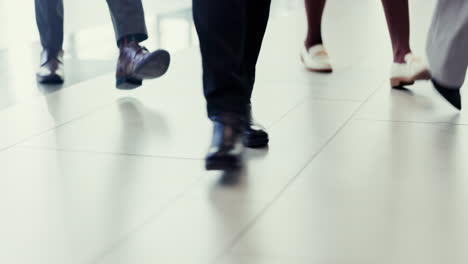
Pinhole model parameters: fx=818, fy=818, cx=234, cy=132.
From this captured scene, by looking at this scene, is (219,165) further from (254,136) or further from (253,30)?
(253,30)

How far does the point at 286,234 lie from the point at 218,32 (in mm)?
486

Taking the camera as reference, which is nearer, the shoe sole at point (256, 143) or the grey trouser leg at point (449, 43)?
the shoe sole at point (256, 143)

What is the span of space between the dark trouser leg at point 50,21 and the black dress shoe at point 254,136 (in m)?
1.08

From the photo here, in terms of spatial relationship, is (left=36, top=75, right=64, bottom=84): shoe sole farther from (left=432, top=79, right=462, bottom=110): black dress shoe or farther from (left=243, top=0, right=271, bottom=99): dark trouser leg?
(left=432, top=79, right=462, bottom=110): black dress shoe

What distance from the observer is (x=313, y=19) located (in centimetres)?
271

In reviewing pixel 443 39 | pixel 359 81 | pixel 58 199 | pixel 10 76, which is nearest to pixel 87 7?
pixel 10 76

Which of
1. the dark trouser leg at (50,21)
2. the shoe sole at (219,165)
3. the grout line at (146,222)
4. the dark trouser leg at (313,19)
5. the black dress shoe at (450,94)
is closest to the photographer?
the grout line at (146,222)

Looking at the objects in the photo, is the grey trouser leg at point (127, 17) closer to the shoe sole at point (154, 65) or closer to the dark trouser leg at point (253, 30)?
the shoe sole at point (154, 65)

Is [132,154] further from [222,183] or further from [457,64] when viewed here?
[457,64]

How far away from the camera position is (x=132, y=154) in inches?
67.1

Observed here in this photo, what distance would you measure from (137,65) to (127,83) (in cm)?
8

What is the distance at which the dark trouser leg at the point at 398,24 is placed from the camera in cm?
232

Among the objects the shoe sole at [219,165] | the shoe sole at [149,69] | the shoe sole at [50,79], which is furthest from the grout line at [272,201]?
the shoe sole at [50,79]

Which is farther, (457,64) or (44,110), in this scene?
(44,110)
